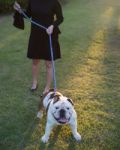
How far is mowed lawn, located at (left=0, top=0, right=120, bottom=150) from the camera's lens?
182 inches

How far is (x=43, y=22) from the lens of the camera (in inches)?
209

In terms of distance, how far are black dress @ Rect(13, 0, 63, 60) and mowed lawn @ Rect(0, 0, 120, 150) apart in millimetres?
789

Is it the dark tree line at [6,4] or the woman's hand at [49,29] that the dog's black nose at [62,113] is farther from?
the dark tree line at [6,4]

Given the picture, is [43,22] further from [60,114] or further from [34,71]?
[60,114]

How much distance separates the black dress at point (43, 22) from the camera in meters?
5.17

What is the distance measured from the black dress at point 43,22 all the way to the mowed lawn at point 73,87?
79 cm

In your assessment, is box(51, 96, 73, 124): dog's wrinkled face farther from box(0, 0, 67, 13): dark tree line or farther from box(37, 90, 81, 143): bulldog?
box(0, 0, 67, 13): dark tree line

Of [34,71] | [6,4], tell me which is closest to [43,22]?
[34,71]

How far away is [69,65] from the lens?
7402 millimetres

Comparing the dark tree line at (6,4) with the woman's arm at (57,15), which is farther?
the dark tree line at (6,4)

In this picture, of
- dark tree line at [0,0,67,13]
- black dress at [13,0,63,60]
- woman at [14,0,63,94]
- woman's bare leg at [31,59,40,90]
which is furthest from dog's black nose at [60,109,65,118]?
dark tree line at [0,0,67,13]

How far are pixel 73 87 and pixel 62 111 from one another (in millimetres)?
2149

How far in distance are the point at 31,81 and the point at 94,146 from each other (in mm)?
2379

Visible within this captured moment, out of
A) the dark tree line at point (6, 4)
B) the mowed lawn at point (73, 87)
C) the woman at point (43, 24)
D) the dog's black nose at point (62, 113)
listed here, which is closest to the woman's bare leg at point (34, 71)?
the woman at point (43, 24)
